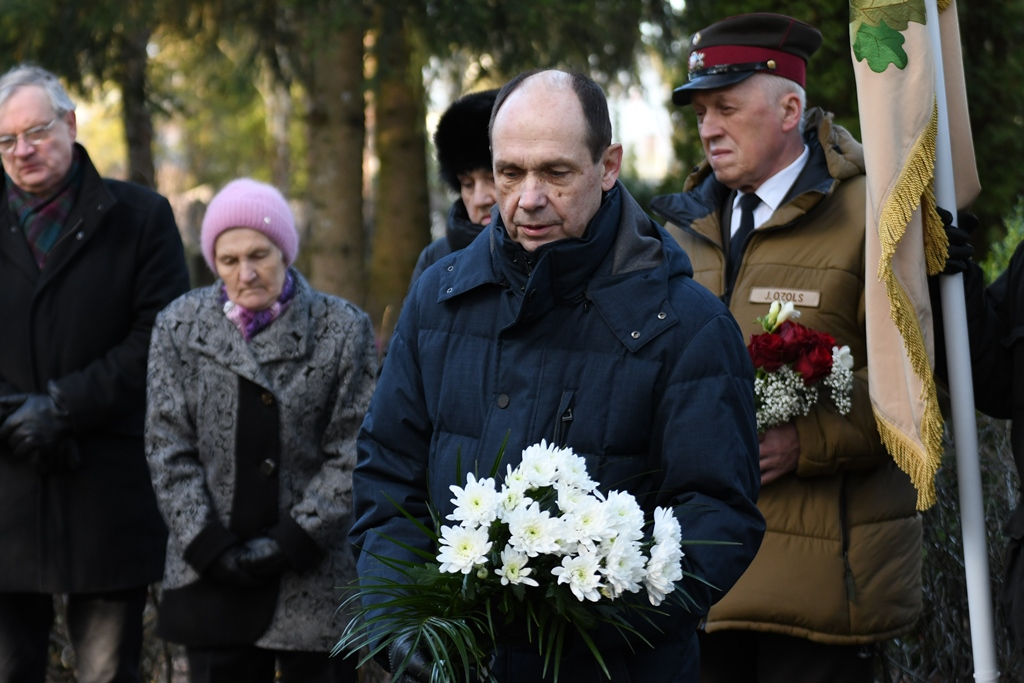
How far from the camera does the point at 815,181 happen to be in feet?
12.3

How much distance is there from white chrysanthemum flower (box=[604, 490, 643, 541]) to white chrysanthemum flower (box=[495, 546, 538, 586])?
0.18m

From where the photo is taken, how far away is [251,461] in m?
4.18

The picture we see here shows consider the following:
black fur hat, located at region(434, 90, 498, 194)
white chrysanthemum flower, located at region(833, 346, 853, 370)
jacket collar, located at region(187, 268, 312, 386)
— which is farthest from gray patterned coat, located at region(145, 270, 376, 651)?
white chrysanthemum flower, located at region(833, 346, 853, 370)

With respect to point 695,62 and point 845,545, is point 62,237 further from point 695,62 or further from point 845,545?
point 845,545

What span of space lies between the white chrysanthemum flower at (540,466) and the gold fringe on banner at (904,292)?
4.45 ft

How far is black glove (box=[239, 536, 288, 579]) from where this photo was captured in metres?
4.08

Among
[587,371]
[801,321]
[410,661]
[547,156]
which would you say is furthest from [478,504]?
[801,321]

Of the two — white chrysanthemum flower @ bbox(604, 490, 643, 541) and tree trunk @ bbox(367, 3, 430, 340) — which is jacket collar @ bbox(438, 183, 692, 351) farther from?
tree trunk @ bbox(367, 3, 430, 340)

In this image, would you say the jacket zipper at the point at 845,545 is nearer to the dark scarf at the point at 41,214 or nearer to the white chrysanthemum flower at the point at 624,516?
the white chrysanthemum flower at the point at 624,516

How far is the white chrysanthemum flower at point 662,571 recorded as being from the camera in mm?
2283

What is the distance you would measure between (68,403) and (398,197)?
19.6ft

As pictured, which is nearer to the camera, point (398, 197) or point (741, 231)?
point (741, 231)

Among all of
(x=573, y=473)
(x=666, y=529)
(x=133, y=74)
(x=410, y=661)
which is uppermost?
(x=133, y=74)

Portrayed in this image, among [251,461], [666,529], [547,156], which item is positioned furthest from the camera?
[251,461]
